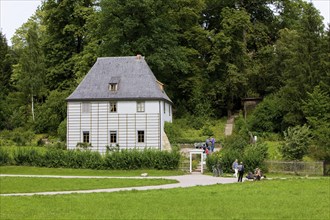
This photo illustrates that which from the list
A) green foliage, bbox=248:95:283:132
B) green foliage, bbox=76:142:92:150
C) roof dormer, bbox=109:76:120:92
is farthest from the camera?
green foliage, bbox=248:95:283:132

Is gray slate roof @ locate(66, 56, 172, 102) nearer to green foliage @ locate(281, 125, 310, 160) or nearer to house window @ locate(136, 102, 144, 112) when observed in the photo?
house window @ locate(136, 102, 144, 112)

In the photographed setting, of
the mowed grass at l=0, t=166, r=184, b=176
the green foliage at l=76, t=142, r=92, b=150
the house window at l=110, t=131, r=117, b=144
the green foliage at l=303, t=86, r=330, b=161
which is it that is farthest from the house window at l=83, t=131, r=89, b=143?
the green foliage at l=303, t=86, r=330, b=161

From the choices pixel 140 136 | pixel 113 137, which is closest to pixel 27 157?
pixel 113 137

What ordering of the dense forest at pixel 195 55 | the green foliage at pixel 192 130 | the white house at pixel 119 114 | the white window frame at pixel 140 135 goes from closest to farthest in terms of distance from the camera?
the white house at pixel 119 114 < the white window frame at pixel 140 135 < the green foliage at pixel 192 130 < the dense forest at pixel 195 55

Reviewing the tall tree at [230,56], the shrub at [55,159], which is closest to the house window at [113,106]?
the shrub at [55,159]

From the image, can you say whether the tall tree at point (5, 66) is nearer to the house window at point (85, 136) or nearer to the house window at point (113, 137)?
the house window at point (85, 136)

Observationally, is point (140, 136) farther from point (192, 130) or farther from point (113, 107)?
point (192, 130)

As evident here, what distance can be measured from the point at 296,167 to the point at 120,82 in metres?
20.4

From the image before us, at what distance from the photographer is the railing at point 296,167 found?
3675cm

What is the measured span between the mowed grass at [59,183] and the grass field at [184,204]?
13.8 feet

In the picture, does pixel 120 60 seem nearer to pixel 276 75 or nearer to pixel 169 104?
pixel 169 104

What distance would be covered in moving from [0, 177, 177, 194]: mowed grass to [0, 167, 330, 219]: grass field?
420cm

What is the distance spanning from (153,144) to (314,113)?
15757mm

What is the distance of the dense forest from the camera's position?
53.0m
